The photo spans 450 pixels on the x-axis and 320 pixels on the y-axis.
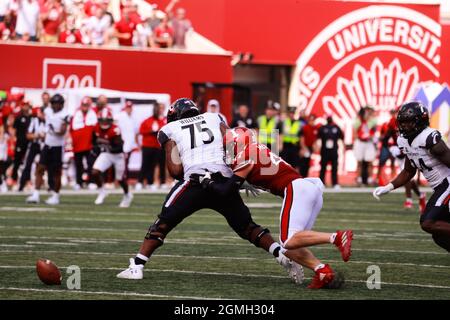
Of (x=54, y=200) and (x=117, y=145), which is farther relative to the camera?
(x=54, y=200)

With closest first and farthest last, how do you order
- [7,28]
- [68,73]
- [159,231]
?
[159,231] < [7,28] < [68,73]

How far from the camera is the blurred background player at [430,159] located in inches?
410

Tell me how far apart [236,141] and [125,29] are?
17233 millimetres

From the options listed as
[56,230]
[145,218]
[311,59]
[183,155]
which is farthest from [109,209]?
[311,59]

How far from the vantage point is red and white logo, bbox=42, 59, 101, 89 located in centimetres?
2572

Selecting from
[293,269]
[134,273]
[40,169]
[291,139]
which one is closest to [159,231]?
[134,273]

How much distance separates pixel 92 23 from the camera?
85.9 feet

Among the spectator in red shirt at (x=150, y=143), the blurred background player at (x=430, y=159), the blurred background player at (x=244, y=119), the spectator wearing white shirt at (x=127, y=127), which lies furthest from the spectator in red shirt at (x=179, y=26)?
the blurred background player at (x=430, y=159)

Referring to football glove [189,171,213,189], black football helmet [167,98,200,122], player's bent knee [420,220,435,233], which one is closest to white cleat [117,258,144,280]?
football glove [189,171,213,189]

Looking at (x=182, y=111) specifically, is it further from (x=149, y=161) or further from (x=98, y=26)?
(x=98, y=26)

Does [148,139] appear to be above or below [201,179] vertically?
below

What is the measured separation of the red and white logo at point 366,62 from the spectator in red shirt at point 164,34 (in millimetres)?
4208
